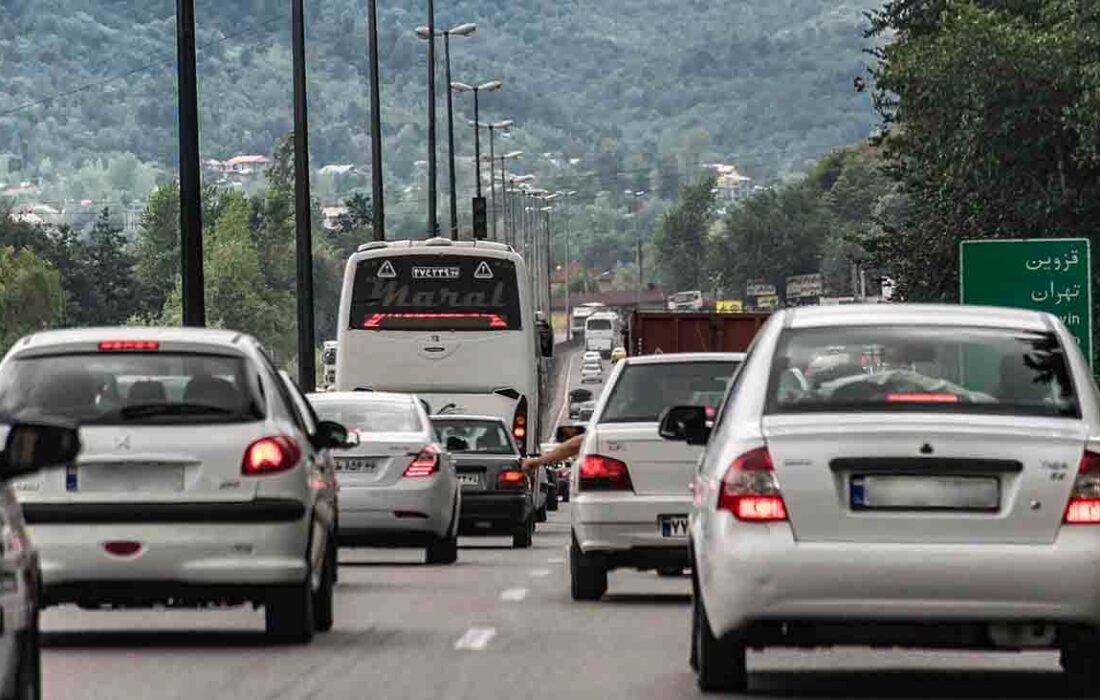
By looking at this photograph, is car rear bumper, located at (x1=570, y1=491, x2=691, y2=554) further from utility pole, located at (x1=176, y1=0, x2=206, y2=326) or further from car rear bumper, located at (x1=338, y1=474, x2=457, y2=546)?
utility pole, located at (x1=176, y1=0, x2=206, y2=326)

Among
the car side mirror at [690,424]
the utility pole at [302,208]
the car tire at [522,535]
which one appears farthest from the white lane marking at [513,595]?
the utility pole at [302,208]

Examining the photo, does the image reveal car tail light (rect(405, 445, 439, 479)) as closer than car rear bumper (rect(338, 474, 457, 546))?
No

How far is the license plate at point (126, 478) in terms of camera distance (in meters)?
16.1

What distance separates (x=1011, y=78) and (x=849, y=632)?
50.6m

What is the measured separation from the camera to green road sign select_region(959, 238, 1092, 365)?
131ft

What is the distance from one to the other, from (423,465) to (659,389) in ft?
20.7

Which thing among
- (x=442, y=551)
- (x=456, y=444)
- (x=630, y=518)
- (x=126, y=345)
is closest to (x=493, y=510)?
(x=456, y=444)

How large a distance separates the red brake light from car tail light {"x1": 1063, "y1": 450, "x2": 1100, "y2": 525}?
5.57m

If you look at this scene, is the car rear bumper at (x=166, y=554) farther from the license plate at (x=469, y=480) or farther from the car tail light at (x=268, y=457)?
the license plate at (x=469, y=480)

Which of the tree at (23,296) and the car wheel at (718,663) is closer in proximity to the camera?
the car wheel at (718,663)

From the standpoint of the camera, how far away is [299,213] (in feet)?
169

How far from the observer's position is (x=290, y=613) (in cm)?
1666

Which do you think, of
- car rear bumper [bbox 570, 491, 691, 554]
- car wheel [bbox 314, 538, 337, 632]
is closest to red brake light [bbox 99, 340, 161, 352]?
car wheel [bbox 314, 538, 337, 632]

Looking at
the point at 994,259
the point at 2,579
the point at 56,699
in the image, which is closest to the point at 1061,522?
the point at 56,699
